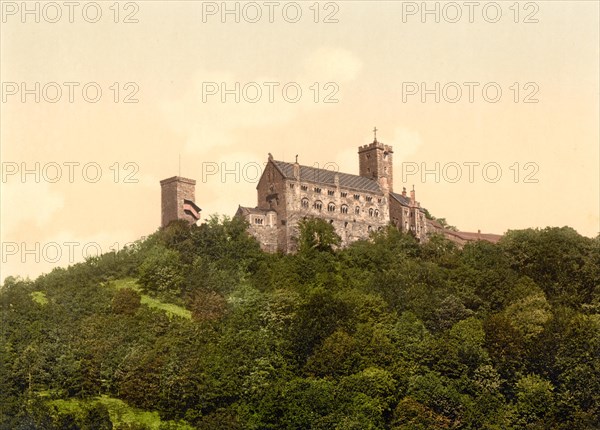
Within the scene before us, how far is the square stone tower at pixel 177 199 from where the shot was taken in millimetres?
110250

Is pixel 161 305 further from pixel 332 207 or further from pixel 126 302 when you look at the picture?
pixel 332 207

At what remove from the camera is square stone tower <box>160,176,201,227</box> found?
11025cm

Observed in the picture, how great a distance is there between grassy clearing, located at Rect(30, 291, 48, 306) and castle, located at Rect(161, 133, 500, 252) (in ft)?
48.1

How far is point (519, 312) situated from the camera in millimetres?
84750

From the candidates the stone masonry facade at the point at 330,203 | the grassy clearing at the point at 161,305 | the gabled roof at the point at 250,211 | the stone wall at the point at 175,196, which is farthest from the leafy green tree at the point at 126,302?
the gabled roof at the point at 250,211

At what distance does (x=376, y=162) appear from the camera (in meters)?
122

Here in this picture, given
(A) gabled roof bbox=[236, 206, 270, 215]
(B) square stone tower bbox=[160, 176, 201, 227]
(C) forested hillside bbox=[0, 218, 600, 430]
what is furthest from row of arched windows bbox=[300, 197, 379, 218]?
(B) square stone tower bbox=[160, 176, 201, 227]

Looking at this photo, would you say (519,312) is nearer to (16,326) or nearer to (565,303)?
(565,303)

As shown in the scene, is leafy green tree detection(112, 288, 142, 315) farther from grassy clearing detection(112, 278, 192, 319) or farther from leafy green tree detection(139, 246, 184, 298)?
leafy green tree detection(139, 246, 184, 298)

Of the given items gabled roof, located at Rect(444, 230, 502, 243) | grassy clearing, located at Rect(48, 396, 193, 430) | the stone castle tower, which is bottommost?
grassy clearing, located at Rect(48, 396, 193, 430)

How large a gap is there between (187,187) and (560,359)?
45.4 metres

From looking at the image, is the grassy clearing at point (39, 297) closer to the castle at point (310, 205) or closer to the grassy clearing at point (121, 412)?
the castle at point (310, 205)

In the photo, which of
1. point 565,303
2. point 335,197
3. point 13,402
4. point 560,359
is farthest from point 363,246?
point 13,402

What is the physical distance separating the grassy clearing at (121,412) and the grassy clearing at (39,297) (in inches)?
820
